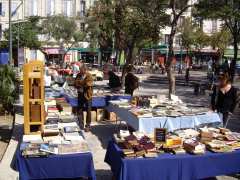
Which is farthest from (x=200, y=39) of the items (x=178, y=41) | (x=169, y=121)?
(x=169, y=121)

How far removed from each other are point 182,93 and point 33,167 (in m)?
17.9

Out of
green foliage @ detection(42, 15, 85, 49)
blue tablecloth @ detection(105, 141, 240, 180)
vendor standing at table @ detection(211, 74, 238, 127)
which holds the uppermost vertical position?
green foliage @ detection(42, 15, 85, 49)

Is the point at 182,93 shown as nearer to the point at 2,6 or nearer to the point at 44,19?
the point at 44,19

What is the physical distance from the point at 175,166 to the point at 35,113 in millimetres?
3769

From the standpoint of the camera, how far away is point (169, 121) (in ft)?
35.5

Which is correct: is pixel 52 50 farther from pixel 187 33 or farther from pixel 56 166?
pixel 56 166

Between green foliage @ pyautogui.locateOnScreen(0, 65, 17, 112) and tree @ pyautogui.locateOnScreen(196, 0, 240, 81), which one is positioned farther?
tree @ pyautogui.locateOnScreen(196, 0, 240, 81)

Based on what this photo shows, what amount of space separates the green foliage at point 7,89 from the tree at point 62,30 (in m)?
35.0

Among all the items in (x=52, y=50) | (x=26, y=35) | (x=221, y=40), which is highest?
(x=26, y=35)

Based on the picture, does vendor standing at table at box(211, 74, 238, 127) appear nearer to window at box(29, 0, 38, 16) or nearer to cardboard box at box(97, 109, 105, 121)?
cardboard box at box(97, 109, 105, 121)

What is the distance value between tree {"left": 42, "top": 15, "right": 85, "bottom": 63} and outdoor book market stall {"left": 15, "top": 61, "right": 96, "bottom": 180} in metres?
41.8

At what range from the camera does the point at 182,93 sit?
24703 mm

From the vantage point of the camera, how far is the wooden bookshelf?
393 inches

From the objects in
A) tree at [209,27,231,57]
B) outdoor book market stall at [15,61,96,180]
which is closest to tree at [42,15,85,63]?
tree at [209,27,231,57]
